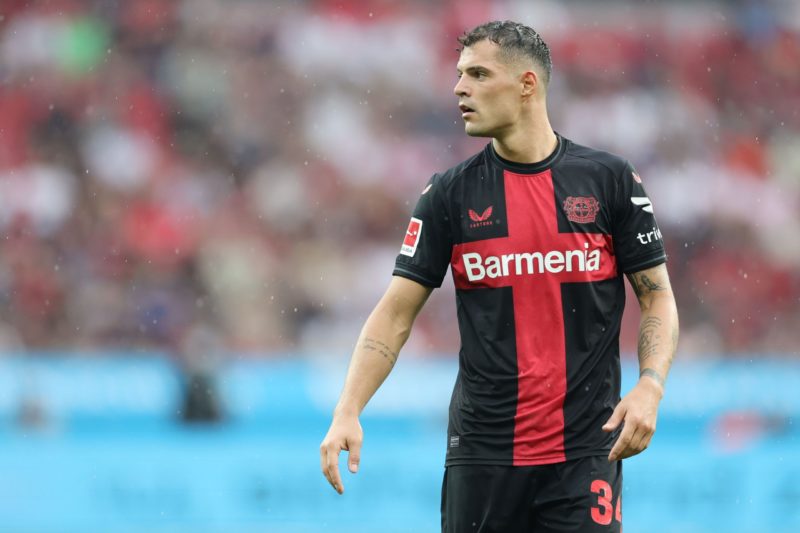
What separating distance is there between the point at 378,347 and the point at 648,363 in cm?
87

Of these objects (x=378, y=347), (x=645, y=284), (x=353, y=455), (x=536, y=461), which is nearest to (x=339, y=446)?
(x=353, y=455)

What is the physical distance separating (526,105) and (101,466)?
6.11 m

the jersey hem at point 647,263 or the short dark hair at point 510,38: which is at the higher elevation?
the short dark hair at point 510,38

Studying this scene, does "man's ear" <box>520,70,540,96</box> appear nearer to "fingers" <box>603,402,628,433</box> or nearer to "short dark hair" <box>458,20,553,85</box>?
"short dark hair" <box>458,20,553,85</box>

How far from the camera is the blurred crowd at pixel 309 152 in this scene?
39.8 feet

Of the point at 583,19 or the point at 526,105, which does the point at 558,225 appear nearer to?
the point at 526,105

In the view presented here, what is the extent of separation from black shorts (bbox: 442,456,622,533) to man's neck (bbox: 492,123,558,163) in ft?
3.29

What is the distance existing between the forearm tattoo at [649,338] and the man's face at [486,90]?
2.59ft

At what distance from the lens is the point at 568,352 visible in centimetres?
425

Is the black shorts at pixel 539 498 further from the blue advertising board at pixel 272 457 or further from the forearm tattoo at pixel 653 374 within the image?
the blue advertising board at pixel 272 457

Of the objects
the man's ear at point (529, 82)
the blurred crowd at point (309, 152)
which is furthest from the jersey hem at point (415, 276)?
the blurred crowd at point (309, 152)

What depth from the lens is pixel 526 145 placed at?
4.39 m

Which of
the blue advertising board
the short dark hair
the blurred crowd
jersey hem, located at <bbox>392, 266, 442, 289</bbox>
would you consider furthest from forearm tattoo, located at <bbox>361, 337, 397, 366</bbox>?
the blurred crowd

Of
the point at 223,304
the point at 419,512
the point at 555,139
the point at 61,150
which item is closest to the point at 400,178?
the point at 223,304
